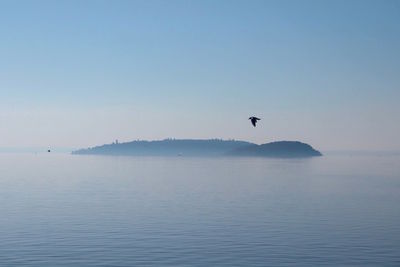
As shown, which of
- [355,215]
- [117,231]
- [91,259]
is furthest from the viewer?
[355,215]

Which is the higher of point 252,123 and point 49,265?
point 252,123

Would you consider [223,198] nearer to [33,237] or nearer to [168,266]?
[33,237]

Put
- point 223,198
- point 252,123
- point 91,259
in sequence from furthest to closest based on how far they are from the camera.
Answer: point 223,198 < point 91,259 < point 252,123

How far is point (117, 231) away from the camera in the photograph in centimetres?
6738

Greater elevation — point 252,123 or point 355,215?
point 252,123

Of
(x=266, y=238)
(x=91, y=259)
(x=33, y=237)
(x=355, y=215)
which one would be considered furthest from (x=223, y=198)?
(x=91, y=259)

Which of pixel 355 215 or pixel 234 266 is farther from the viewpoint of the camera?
pixel 355 215

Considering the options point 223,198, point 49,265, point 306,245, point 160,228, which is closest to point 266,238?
point 306,245

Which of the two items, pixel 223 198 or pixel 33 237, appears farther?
pixel 223 198

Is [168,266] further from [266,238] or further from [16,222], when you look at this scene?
[16,222]

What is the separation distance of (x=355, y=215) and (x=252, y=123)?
4671 centimetres

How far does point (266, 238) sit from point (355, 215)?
→ 28935 mm

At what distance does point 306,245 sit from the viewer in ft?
193

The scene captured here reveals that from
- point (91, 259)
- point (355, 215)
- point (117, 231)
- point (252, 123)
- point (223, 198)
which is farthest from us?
point (223, 198)
